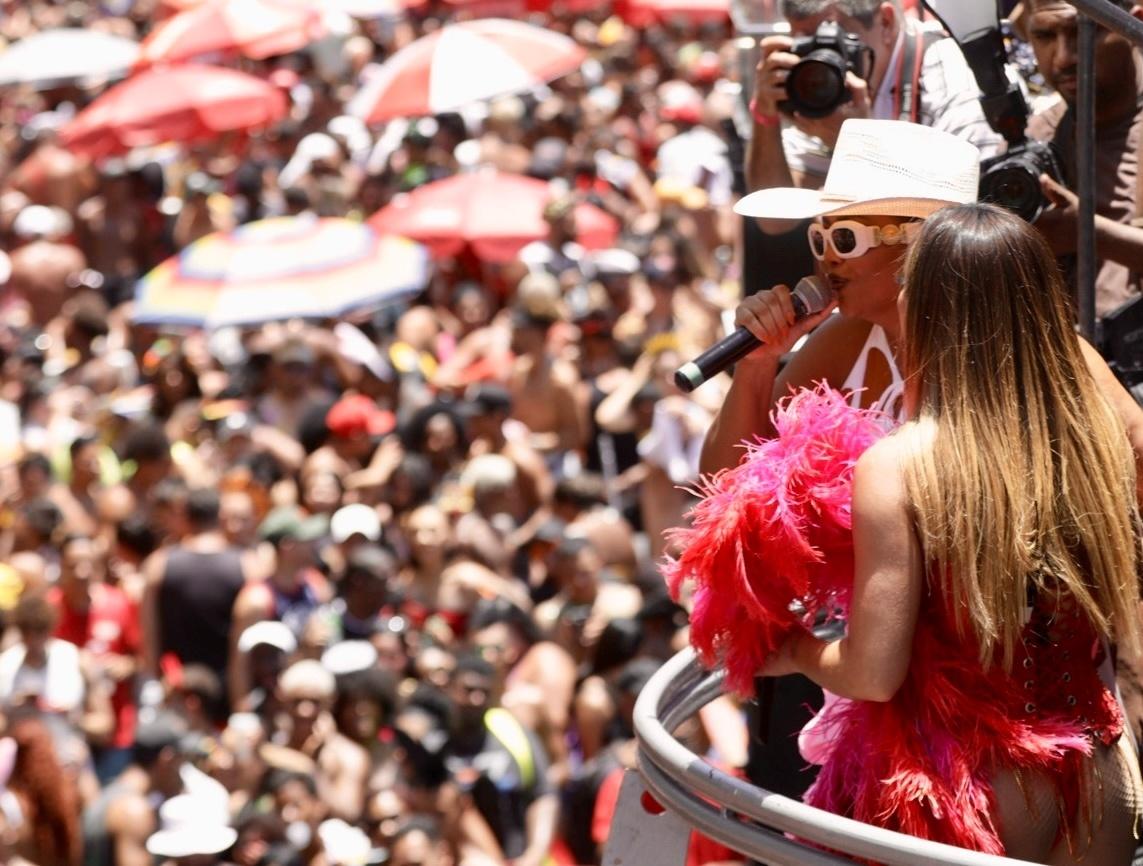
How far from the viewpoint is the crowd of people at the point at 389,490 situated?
6.45 metres

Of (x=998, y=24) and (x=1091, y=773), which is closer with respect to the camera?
(x=1091, y=773)

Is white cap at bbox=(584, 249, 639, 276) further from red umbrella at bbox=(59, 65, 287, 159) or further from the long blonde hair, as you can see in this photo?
the long blonde hair

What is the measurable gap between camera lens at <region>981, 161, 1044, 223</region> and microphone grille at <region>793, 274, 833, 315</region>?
15.3 inches

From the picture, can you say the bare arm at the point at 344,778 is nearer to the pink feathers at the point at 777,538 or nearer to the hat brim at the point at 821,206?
the hat brim at the point at 821,206

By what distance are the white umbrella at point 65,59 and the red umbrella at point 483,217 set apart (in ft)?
11.8

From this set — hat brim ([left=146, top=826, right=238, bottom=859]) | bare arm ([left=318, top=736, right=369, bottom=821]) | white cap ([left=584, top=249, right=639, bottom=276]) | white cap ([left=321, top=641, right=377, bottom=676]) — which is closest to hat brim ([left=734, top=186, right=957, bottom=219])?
hat brim ([left=146, top=826, right=238, bottom=859])

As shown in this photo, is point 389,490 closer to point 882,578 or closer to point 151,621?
point 151,621

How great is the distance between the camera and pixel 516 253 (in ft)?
38.7

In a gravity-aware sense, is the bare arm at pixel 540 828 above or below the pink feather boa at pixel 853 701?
below

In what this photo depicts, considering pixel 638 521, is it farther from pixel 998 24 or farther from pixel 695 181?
pixel 998 24

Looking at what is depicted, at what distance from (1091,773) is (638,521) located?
657 centimetres

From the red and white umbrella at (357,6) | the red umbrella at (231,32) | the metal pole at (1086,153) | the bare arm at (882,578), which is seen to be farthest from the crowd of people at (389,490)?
the red and white umbrella at (357,6)

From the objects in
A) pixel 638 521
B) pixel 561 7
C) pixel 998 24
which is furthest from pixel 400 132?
pixel 998 24

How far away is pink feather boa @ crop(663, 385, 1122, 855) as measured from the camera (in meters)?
2.70
